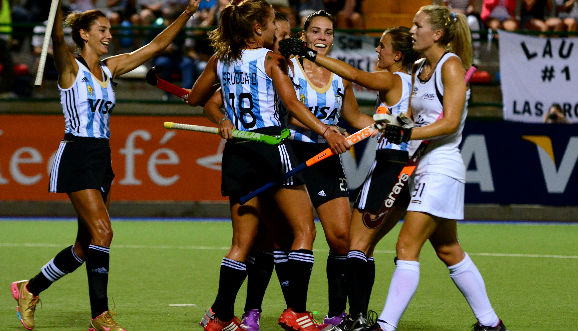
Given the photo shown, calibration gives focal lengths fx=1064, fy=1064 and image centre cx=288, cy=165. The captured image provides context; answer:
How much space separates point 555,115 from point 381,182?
27.0 ft

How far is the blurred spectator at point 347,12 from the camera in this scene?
16750 mm

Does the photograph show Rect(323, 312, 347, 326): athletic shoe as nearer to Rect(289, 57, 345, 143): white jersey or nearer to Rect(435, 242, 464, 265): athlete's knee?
Rect(435, 242, 464, 265): athlete's knee

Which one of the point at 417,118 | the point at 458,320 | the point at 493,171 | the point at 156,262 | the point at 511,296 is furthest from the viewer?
the point at 493,171

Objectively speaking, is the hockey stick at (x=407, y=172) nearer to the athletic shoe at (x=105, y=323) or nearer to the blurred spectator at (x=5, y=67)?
the athletic shoe at (x=105, y=323)

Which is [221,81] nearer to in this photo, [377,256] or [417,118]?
[417,118]

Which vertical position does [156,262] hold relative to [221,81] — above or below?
below

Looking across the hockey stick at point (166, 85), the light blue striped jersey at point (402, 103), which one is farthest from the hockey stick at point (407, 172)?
the hockey stick at point (166, 85)

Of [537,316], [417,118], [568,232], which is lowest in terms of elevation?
[568,232]

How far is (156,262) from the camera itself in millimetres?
10812

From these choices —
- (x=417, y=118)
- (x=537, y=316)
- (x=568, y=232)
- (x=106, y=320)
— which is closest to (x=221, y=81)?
(x=417, y=118)

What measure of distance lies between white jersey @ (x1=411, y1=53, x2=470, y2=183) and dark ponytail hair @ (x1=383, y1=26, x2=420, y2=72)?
2.87 feet

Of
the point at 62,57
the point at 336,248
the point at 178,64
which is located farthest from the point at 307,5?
the point at 62,57

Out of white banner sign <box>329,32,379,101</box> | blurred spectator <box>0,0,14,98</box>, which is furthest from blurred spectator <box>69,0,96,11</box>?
white banner sign <box>329,32,379,101</box>

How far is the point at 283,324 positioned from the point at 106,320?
1.16m
